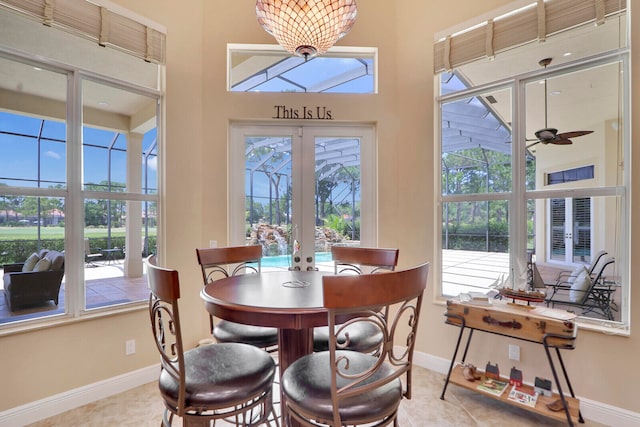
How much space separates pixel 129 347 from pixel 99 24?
250 cm

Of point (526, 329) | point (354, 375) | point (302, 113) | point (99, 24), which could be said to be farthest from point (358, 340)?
point (99, 24)

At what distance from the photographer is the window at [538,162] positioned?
87.4 inches

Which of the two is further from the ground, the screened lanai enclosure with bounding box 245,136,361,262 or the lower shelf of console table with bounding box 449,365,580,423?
the screened lanai enclosure with bounding box 245,136,361,262

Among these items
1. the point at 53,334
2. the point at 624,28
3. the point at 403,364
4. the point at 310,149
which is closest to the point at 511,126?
the point at 624,28

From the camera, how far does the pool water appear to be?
3.24 metres

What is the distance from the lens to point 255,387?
1.41 m

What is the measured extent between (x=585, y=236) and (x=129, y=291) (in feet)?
11.6

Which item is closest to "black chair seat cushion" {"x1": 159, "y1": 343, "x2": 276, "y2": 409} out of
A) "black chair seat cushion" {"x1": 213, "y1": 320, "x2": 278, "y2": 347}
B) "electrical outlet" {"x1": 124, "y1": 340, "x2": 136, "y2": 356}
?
"black chair seat cushion" {"x1": 213, "y1": 320, "x2": 278, "y2": 347}

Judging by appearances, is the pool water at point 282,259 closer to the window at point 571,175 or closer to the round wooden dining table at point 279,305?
the round wooden dining table at point 279,305

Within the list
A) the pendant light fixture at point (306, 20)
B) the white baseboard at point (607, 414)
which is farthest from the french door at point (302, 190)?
the white baseboard at point (607, 414)

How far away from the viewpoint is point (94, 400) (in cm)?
238

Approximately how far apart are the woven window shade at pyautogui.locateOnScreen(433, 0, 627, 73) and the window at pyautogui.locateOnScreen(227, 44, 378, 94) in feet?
2.20

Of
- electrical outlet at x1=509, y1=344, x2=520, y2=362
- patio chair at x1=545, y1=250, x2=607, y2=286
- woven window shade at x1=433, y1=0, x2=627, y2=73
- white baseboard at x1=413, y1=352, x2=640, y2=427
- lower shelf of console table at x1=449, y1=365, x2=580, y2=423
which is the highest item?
woven window shade at x1=433, y1=0, x2=627, y2=73

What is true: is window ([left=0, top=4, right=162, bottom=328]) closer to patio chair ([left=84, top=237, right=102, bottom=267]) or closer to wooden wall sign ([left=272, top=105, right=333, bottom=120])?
patio chair ([left=84, top=237, right=102, bottom=267])
